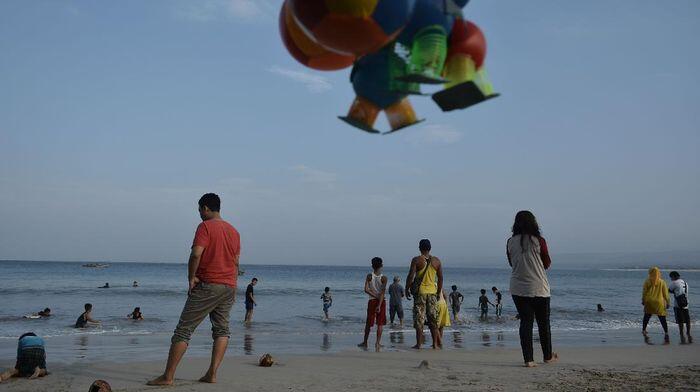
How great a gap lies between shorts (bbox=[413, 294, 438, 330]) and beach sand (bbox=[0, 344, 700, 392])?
783mm

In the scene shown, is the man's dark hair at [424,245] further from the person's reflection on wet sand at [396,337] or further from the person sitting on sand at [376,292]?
the person's reflection on wet sand at [396,337]

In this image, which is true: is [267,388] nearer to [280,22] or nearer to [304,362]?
[304,362]

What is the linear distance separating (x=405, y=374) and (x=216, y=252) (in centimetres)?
291

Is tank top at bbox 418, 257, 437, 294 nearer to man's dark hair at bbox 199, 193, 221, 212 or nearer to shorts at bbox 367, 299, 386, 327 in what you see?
shorts at bbox 367, 299, 386, 327

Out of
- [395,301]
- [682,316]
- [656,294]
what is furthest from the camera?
[395,301]

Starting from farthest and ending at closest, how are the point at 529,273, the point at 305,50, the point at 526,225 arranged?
the point at 526,225, the point at 529,273, the point at 305,50

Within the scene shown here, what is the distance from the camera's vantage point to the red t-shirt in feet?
19.4

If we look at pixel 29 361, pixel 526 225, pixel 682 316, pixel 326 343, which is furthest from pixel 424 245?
pixel 682 316

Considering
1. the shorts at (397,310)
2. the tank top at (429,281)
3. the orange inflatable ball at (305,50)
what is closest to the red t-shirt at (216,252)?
the orange inflatable ball at (305,50)

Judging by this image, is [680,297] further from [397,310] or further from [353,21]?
[353,21]

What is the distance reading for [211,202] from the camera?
6207mm

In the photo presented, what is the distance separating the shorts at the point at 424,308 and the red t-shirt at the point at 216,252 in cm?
→ 458

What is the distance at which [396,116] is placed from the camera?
2.71 meters

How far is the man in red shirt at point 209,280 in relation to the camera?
5844 mm
